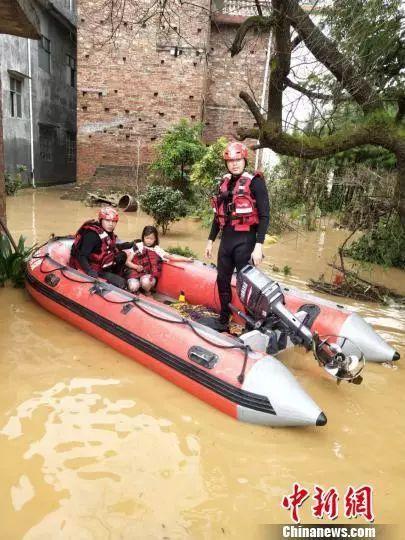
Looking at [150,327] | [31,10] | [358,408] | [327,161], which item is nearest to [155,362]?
[150,327]

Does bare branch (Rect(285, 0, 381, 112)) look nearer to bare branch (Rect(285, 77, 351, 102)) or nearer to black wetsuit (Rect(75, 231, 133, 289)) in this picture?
bare branch (Rect(285, 77, 351, 102))

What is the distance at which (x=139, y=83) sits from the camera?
13523 mm

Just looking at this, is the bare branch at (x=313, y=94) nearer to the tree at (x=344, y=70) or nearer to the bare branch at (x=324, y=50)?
the tree at (x=344, y=70)

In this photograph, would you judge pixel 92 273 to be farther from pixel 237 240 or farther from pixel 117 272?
pixel 237 240

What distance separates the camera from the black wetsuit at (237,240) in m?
3.41

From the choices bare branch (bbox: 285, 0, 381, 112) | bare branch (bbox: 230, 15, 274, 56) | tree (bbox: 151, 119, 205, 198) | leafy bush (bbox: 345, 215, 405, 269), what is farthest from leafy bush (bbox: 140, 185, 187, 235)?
bare branch (bbox: 285, 0, 381, 112)

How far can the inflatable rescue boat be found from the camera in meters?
2.79

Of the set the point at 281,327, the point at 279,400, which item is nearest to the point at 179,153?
the point at 281,327

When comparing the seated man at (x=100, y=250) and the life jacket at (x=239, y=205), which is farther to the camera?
the seated man at (x=100, y=250)

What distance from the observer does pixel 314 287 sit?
6141 mm

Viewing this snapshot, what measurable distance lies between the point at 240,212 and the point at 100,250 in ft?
5.61

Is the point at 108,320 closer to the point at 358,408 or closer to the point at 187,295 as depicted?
the point at 187,295

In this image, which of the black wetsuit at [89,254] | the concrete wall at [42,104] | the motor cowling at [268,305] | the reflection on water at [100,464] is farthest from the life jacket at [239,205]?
the concrete wall at [42,104]

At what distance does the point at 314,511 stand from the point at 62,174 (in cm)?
1831
